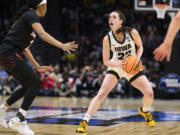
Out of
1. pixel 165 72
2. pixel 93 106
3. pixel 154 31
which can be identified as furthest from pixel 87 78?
pixel 93 106

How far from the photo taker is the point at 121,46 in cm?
634

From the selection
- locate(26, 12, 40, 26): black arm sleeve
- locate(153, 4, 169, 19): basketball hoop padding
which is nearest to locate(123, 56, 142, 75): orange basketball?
locate(26, 12, 40, 26): black arm sleeve

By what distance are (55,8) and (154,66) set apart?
21.9ft

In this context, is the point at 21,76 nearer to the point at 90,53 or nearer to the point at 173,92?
the point at 173,92

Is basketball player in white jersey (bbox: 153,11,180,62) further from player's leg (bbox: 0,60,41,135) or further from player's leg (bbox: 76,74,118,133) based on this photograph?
player's leg (bbox: 76,74,118,133)

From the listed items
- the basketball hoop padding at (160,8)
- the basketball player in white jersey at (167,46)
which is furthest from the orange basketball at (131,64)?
the basketball hoop padding at (160,8)

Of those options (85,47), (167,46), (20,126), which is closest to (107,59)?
(20,126)

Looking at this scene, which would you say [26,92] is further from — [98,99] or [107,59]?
[107,59]

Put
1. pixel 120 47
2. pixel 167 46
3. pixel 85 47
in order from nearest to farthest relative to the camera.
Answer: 1. pixel 167 46
2. pixel 120 47
3. pixel 85 47

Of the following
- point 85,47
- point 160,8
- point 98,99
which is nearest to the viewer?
point 98,99

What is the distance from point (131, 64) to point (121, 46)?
1.20ft

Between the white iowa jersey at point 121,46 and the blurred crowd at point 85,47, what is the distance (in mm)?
6227

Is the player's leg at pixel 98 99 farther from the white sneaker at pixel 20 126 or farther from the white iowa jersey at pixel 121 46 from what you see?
the white sneaker at pixel 20 126

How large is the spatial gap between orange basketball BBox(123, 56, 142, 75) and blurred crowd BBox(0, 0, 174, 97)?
640 centimetres
